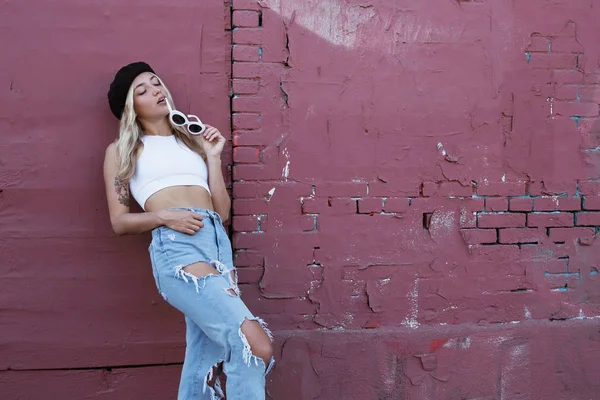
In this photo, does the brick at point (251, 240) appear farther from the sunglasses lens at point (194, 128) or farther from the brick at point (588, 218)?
the brick at point (588, 218)

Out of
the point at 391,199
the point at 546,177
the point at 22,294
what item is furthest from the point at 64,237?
the point at 546,177

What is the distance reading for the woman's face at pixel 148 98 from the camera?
2965 millimetres

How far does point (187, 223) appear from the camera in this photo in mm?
2699

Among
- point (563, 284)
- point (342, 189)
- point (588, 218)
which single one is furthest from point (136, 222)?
point (588, 218)

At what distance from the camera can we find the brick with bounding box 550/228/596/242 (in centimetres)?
346

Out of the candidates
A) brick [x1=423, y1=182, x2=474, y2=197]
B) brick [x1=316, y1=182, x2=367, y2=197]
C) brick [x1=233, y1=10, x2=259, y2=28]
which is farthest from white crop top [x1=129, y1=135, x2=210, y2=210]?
brick [x1=423, y1=182, x2=474, y2=197]

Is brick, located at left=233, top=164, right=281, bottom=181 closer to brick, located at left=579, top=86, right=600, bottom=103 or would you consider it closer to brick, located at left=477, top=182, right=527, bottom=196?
brick, located at left=477, top=182, right=527, bottom=196

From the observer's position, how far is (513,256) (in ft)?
11.3

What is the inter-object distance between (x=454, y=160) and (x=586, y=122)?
83cm

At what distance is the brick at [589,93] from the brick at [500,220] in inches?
30.8

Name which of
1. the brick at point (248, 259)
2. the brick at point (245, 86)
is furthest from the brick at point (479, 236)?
the brick at point (245, 86)

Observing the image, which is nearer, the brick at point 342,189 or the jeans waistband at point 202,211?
the jeans waistband at point 202,211

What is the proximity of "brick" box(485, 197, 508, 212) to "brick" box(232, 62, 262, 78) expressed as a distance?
4.97 feet

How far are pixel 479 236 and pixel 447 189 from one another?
0.34m
